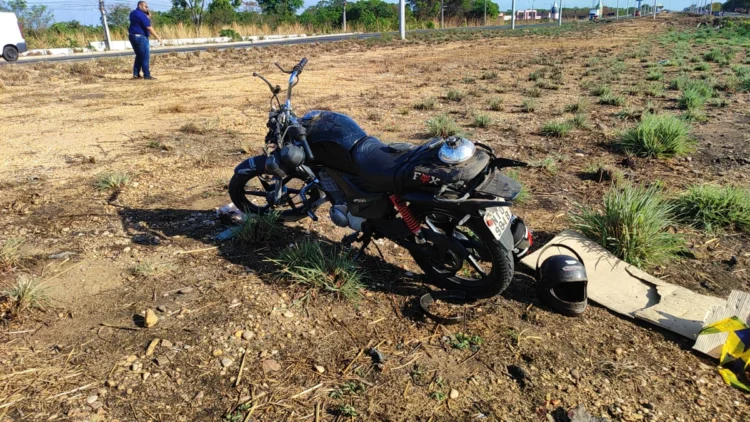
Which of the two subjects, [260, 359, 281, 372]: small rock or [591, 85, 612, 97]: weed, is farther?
[591, 85, 612, 97]: weed

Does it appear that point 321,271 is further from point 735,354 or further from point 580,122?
point 580,122

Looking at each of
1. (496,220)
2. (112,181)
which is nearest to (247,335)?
(496,220)

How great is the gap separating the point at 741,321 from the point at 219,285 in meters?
2.95

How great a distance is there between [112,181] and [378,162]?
3227mm

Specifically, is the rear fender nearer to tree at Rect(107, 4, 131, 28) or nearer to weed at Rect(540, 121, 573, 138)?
weed at Rect(540, 121, 573, 138)

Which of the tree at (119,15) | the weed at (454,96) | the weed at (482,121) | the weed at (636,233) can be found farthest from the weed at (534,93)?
the tree at (119,15)

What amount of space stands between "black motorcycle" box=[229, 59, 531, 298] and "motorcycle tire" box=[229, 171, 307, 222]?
0.64 ft

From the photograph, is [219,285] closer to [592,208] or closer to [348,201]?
[348,201]

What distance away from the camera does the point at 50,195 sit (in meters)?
4.84

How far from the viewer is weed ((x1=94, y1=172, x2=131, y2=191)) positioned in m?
4.93

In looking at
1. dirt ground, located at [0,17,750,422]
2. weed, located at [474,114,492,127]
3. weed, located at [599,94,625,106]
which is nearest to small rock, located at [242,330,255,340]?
dirt ground, located at [0,17,750,422]

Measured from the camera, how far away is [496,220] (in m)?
2.67

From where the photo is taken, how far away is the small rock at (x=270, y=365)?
8.30 feet

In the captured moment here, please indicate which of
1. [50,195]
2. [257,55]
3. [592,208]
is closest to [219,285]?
[50,195]
